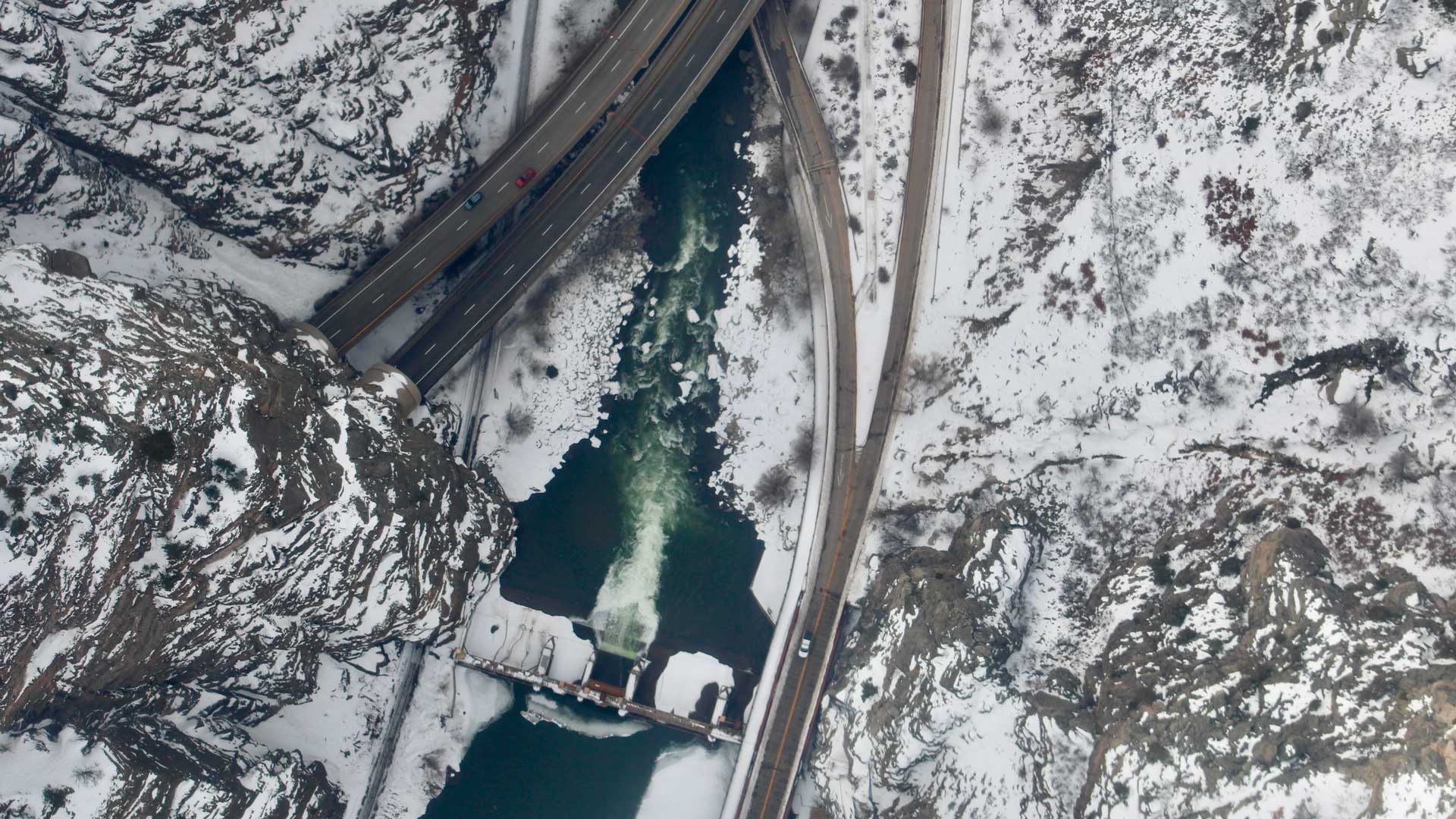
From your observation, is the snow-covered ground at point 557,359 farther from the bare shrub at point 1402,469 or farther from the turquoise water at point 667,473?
the bare shrub at point 1402,469

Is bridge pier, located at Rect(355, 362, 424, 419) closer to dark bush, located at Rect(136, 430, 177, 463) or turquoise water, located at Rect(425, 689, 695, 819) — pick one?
dark bush, located at Rect(136, 430, 177, 463)

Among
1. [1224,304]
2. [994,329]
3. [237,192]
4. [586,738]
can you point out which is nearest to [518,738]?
[586,738]

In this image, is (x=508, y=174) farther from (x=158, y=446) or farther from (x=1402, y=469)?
(x=1402, y=469)

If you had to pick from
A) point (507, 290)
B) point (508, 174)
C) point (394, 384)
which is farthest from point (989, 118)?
point (394, 384)

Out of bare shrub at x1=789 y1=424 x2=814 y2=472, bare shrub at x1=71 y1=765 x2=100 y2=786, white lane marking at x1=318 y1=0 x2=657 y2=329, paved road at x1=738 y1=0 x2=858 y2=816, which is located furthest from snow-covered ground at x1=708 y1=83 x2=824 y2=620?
bare shrub at x1=71 y1=765 x2=100 y2=786

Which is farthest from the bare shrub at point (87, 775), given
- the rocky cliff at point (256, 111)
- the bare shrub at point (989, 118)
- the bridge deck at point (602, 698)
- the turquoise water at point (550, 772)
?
the bare shrub at point (989, 118)

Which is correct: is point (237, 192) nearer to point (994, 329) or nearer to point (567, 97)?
point (567, 97)
